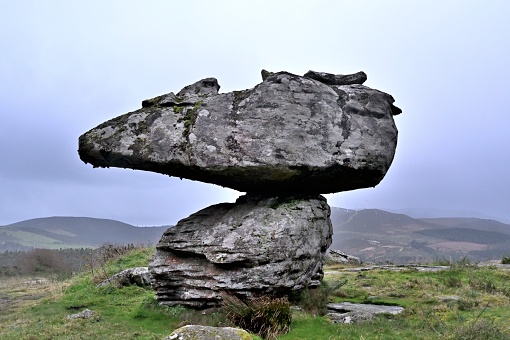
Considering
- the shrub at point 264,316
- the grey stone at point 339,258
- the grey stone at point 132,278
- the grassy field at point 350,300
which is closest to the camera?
the grassy field at point 350,300

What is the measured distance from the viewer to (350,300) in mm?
17078

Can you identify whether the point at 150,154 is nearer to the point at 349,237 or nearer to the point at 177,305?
the point at 177,305

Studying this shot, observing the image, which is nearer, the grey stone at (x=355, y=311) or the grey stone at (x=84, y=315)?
the grey stone at (x=355, y=311)

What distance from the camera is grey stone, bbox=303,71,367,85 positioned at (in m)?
16.3

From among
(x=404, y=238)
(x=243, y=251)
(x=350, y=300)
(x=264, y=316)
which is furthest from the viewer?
(x=404, y=238)

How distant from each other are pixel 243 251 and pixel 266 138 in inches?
144

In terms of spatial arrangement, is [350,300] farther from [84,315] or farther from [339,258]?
[339,258]

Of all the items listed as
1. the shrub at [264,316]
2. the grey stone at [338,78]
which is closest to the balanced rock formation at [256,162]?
the grey stone at [338,78]

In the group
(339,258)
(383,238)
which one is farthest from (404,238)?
(339,258)

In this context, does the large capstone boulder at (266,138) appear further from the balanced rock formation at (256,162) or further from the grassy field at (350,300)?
the grassy field at (350,300)

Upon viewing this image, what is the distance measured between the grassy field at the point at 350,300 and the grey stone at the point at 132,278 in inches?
24.4

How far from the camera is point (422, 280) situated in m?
20.1

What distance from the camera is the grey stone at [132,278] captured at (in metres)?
20.0

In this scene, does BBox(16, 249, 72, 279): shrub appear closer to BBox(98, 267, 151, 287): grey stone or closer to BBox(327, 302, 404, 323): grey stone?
BBox(98, 267, 151, 287): grey stone
